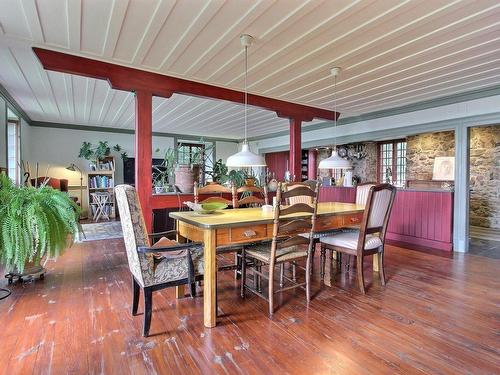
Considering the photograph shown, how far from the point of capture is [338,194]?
20.5 feet

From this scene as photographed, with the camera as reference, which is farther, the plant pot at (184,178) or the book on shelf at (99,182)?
the book on shelf at (99,182)

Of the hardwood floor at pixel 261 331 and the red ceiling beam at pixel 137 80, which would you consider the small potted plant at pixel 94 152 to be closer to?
the red ceiling beam at pixel 137 80

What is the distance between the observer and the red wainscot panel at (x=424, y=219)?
4.52 m

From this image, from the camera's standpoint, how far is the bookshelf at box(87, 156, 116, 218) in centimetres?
764

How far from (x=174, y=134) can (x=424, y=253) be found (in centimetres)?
734

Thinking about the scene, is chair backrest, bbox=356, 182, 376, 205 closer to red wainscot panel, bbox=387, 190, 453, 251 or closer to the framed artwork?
red wainscot panel, bbox=387, 190, 453, 251

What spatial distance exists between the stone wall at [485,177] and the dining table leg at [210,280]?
6794mm

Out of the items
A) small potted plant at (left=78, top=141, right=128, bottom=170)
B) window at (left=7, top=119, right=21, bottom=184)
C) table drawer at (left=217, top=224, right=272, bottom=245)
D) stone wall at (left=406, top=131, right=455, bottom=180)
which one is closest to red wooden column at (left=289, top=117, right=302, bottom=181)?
table drawer at (left=217, top=224, right=272, bottom=245)

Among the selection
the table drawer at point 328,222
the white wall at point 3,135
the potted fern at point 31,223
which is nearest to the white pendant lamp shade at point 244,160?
the table drawer at point 328,222

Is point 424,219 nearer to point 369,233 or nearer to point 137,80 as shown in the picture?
point 369,233

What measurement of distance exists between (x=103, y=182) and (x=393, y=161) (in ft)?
25.4

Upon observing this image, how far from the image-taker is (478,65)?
3225mm

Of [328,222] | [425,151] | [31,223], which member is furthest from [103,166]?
[425,151]

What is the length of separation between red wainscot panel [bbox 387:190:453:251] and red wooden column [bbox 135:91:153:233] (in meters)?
4.27
